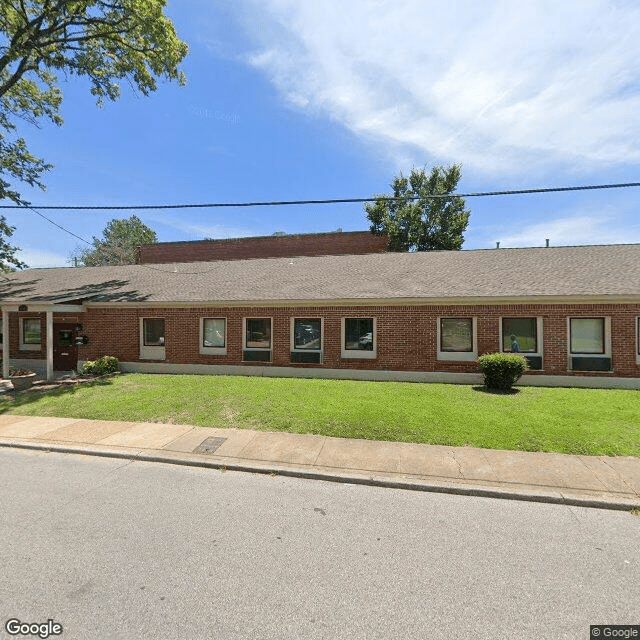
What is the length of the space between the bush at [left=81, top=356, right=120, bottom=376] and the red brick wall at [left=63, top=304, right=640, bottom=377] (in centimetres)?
96

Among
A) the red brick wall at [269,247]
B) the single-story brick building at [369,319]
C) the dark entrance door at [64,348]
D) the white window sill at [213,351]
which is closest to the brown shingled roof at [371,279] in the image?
the single-story brick building at [369,319]

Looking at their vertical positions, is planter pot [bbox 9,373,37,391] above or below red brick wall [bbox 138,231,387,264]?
below

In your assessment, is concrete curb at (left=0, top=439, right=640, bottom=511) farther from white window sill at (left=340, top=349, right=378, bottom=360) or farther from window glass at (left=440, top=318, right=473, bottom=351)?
window glass at (left=440, top=318, right=473, bottom=351)

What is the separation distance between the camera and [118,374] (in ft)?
48.5

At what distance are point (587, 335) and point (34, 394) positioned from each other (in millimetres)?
18482

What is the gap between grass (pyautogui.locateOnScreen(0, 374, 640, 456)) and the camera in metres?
7.36

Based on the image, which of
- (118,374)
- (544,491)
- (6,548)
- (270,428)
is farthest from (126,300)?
(544,491)

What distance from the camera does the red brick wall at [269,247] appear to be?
3166cm

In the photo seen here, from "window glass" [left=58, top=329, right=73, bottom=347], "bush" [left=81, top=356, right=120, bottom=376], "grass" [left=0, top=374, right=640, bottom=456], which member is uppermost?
"window glass" [left=58, top=329, right=73, bottom=347]

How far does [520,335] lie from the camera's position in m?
12.9

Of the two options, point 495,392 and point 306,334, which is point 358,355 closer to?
point 306,334

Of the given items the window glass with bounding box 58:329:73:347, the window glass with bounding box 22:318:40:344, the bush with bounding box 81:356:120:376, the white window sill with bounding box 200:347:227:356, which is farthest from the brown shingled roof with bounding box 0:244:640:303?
the bush with bounding box 81:356:120:376

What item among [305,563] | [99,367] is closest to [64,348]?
[99,367]

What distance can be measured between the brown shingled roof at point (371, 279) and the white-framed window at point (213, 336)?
1.03 meters
